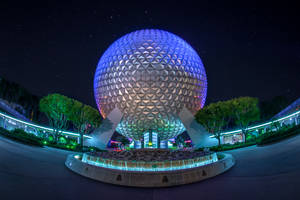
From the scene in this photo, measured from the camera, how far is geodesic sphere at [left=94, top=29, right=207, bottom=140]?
34.4 metres

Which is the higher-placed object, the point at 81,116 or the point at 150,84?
the point at 150,84

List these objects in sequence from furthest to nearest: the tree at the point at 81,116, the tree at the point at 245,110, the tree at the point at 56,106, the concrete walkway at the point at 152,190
Result: the tree at the point at 81,116
the tree at the point at 56,106
the tree at the point at 245,110
the concrete walkway at the point at 152,190

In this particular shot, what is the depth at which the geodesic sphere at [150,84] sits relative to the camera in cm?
3438

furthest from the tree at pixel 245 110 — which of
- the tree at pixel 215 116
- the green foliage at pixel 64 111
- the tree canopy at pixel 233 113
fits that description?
the green foliage at pixel 64 111

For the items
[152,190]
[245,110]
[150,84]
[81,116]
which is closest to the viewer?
[152,190]

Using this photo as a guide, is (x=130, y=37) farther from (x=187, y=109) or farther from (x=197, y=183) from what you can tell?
(x=197, y=183)

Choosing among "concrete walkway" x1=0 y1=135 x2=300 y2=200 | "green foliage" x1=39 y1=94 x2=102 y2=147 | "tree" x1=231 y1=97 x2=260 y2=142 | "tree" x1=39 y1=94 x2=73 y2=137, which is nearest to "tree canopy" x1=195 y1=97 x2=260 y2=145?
"tree" x1=231 y1=97 x2=260 y2=142

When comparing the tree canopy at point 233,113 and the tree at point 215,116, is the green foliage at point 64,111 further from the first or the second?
the tree canopy at point 233,113

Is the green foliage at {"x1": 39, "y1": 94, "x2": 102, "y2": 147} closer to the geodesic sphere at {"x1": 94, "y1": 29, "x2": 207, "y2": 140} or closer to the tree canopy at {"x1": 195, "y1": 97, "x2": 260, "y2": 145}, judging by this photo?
the geodesic sphere at {"x1": 94, "y1": 29, "x2": 207, "y2": 140}

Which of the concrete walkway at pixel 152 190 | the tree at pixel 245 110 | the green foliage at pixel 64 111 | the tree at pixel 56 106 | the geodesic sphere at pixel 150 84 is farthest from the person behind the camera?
the geodesic sphere at pixel 150 84

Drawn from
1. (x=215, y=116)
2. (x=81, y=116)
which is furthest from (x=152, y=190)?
(x=81, y=116)

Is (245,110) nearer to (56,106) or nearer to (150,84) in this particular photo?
(150,84)

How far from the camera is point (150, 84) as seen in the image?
34.1 m

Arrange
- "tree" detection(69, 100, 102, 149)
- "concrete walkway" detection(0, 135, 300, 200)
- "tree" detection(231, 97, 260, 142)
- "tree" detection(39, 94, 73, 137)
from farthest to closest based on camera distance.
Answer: "tree" detection(69, 100, 102, 149) → "tree" detection(39, 94, 73, 137) → "tree" detection(231, 97, 260, 142) → "concrete walkway" detection(0, 135, 300, 200)
